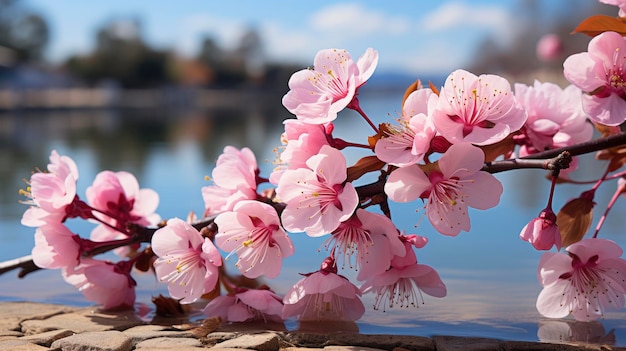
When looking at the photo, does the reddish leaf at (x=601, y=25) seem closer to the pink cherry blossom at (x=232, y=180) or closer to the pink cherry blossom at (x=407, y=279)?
the pink cherry blossom at (x=407, y=279)

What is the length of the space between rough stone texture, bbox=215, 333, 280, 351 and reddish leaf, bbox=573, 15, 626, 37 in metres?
0.69

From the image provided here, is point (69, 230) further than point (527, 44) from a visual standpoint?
No

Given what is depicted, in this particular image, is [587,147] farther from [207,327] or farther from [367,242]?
[207,327]

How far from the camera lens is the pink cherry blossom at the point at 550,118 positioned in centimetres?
141

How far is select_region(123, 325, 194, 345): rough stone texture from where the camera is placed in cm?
127

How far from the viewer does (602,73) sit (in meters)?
1.29

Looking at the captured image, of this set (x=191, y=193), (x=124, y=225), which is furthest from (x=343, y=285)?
(x=191, y=193)

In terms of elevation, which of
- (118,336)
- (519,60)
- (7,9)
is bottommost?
(118,336)

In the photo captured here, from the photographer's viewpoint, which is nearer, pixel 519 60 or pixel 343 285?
pixel 343 285

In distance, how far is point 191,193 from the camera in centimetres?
379

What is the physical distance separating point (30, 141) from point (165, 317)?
281 inches

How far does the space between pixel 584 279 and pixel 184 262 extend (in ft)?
2.14

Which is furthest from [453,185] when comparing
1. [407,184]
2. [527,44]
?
[527,44]

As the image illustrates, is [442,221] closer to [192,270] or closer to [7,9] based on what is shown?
[192,270]
